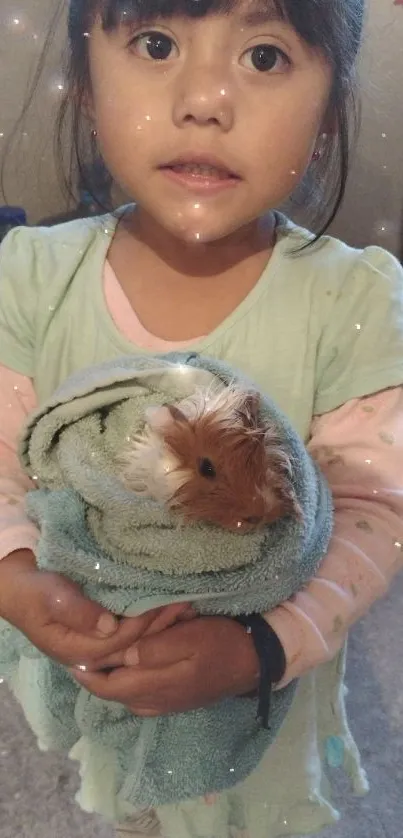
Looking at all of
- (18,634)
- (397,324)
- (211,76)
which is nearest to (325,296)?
(397,324)

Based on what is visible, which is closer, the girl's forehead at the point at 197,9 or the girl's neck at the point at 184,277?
the girl's forehead at the point at 197,9

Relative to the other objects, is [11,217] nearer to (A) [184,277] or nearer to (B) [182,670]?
(A) [184,277]

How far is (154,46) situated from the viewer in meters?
0.38

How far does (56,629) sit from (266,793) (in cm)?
23

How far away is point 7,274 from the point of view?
1.62ft

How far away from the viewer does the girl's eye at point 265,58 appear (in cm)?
37

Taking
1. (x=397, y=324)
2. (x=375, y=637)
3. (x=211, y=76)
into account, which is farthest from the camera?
(x=375, y=637)

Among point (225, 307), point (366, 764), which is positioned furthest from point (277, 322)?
point (366, 764)

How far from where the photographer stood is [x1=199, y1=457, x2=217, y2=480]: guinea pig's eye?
0.32 m

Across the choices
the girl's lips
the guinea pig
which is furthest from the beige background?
the guinea pig

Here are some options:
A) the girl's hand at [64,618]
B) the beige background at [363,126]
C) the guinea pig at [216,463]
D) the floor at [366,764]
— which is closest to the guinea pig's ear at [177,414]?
the guinea pig at [216,463]

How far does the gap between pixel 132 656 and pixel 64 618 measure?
0.04m

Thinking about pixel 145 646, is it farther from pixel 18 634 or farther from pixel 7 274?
pixel 7 274

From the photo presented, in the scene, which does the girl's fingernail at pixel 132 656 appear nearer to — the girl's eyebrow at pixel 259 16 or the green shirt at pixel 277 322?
the green shirt at pixel 277 322
